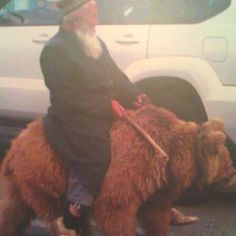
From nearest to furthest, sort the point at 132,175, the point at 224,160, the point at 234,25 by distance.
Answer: the point at 132,175
the point at 224,160
the point at 234,25

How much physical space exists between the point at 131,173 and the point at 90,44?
902 mm

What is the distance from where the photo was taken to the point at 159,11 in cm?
618

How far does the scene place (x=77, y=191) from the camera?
4.37 m

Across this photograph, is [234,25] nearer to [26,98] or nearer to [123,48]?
[123,48]

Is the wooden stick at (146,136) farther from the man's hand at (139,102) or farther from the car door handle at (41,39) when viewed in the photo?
the car door handle at (41,39)

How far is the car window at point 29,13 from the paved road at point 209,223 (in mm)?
2070

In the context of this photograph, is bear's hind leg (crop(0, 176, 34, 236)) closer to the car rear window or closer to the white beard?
the white beard

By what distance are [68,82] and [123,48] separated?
1834 millimetres

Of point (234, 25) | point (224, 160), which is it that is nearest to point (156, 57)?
point (234, 25)

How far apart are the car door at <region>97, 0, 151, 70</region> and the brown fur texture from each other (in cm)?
167

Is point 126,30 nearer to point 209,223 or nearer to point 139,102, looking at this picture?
point 139,102

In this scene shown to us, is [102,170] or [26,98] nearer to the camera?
[102,170]

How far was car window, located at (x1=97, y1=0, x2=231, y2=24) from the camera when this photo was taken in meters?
6.07

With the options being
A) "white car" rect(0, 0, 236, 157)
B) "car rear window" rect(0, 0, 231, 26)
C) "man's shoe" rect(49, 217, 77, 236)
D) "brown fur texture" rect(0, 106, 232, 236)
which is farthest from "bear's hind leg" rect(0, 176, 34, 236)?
"car rear window" rect(0, 0, 231, 26)
